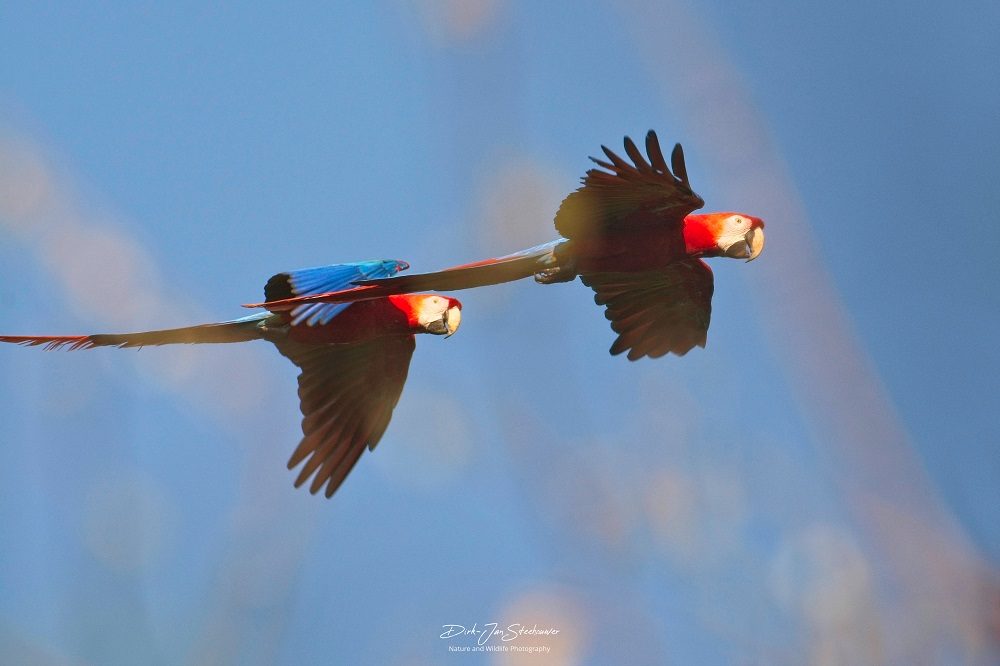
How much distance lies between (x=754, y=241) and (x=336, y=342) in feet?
9.37

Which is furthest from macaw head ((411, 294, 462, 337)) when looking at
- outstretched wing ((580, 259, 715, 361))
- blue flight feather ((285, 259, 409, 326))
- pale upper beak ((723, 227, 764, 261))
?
pale upper beak ((723, 227, 764, 261))

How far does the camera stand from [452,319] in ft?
25.2

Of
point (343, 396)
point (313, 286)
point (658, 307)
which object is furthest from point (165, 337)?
point (658, 307)

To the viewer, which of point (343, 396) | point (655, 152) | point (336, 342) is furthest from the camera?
point (343, 396)

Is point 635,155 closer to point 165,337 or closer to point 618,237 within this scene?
point 618,237

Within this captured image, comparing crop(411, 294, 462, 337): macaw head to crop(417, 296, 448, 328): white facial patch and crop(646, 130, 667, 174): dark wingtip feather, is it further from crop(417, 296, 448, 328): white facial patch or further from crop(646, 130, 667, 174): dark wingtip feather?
crop(646, 130, 667, 174): dark wingtip feather

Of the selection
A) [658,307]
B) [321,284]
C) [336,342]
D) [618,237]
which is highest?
[321,284]

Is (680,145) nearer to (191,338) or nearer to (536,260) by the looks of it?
(536,260)

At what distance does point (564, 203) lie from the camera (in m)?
6.41

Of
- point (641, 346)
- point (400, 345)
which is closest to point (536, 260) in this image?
point (641, 346)

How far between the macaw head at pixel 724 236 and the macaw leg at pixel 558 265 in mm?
682

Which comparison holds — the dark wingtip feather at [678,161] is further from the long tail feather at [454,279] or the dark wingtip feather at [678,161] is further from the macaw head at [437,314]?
the macaw head at [437,314]

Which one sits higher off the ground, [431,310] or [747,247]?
[431,310]

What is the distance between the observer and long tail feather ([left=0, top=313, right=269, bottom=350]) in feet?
21.2
